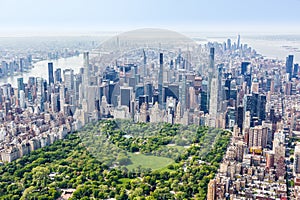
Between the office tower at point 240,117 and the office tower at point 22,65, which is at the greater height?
the office tower at point 22,65

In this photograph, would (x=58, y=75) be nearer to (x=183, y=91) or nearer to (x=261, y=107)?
(x=261, y=107)

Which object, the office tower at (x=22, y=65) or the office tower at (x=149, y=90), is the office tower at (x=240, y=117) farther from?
the office tower at (x=22, y=65)

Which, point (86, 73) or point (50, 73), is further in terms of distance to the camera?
point (50, 73)

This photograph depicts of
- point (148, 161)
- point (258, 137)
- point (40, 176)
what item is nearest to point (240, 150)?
point (258, 137)

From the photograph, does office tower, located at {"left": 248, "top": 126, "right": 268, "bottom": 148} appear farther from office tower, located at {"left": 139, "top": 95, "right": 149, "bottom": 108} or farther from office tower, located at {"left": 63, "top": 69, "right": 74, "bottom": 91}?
office tower, located at {"left": 63, "top": 69, "right": 74, "bottom": 91}

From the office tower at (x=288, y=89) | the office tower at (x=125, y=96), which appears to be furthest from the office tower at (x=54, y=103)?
the office tower at (x=288, y=89)
